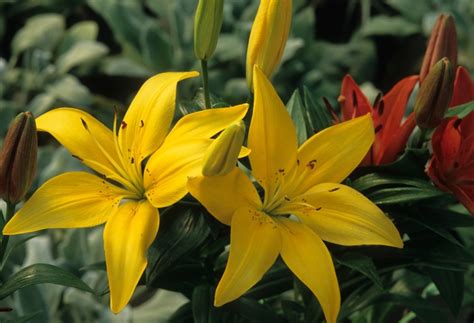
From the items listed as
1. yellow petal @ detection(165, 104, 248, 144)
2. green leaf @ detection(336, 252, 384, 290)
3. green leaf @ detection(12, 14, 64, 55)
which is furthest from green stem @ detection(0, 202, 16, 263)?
green leaf @ detection(12, 14, 64, 55)

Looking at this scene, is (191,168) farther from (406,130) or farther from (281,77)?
(281,77)

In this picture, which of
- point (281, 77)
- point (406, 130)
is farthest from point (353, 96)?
point (281, 77)

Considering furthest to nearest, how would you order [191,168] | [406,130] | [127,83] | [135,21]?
[127,83], [135,21], [406,130], [191,168]

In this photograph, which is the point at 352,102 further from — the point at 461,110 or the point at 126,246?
the point at 126,246

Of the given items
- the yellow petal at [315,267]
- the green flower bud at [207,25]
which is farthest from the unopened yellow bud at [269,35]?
the yellow petal at [315,267]

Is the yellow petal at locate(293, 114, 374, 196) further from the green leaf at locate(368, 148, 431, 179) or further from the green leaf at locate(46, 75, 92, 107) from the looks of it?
the green leaf at locate(46, 75, 92, 107)

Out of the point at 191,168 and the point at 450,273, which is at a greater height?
the point at 191,168
